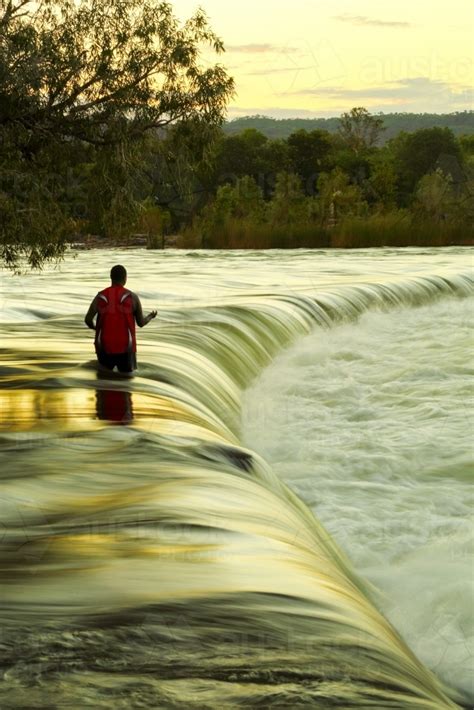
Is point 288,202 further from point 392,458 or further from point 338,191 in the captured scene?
point 392,458

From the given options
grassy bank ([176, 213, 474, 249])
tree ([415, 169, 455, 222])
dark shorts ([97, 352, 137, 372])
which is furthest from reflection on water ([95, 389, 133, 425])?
tree ([415, 169, 455, 222])

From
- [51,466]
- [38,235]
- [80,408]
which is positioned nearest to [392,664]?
[51,466]

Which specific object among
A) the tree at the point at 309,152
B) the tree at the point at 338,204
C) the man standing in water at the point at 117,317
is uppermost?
the tree at the point at 309,152

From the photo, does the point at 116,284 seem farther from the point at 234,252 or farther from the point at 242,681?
the point at 234,252

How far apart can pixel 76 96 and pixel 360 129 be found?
337ft

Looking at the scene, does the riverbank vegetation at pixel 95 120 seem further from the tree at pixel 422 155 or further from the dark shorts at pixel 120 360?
the tree at pixel 422 155

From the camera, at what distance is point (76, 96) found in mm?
18547

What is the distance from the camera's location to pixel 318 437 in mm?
10047

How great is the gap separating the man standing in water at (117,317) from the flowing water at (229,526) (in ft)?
1.22

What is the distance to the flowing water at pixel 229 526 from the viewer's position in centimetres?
370

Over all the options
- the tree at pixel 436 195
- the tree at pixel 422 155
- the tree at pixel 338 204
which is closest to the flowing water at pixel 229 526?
the tree at pixel 436 195

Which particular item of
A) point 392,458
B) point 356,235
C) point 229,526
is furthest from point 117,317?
point 356,235

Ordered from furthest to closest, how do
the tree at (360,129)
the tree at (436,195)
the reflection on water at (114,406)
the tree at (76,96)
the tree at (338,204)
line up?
the tree at (360,129), the tree at (338,204), the tree at (436,195), the tree at (76,96), the reflection on water at (114,406)

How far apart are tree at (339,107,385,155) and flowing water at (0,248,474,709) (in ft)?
343
